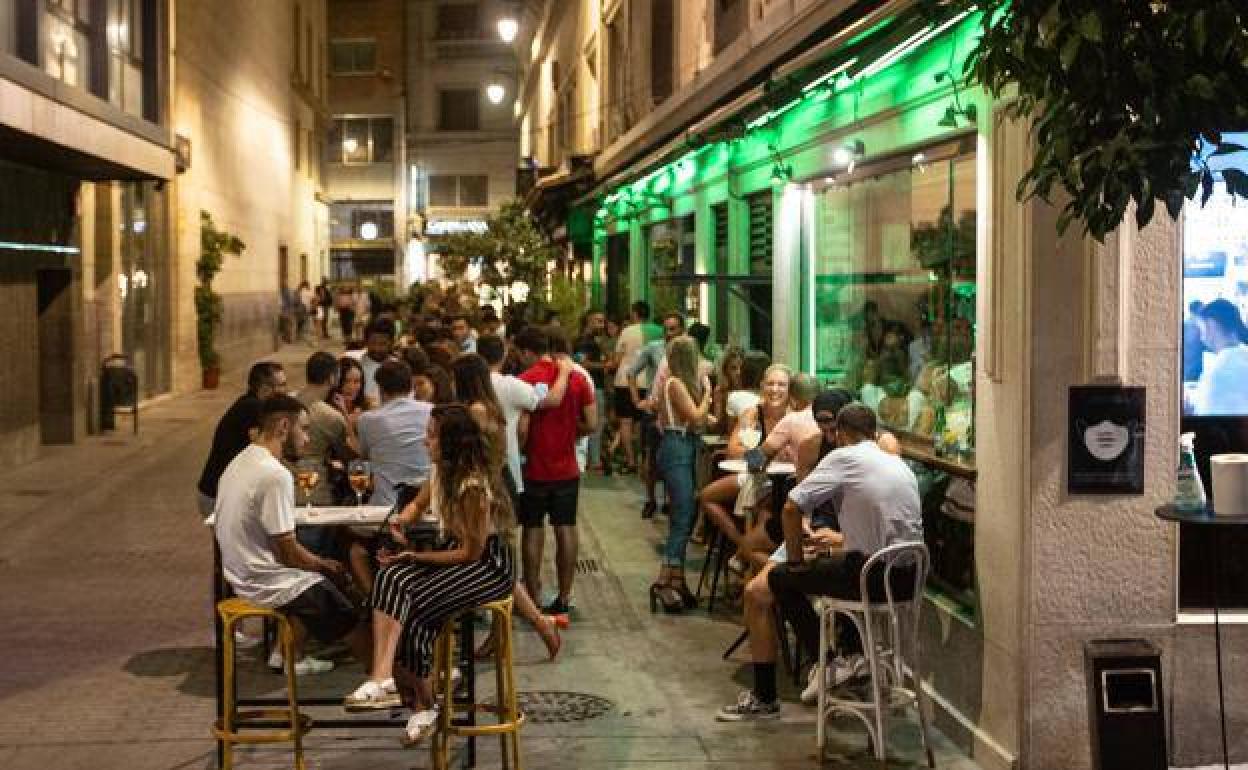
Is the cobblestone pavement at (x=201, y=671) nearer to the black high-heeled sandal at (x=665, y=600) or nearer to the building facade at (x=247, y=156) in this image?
the black high-heeled sandal at (x=665, y=600)

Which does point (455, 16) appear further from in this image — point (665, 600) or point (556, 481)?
point (556, 481)

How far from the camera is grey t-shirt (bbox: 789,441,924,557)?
877 centimetres

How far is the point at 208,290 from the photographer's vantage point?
3288cm

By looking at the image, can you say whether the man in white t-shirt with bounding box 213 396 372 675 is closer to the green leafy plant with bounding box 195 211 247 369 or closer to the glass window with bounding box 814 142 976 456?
the glass window with bounding box 814 142 976 456

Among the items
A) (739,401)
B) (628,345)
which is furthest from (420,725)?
(628,345)

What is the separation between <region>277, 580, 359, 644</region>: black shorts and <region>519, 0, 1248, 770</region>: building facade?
2982 mm

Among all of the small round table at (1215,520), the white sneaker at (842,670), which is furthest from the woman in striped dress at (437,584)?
the small round table at (1215,520)

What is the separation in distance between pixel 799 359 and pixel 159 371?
18.4 meters

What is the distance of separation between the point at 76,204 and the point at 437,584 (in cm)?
1698

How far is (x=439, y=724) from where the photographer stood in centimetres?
805

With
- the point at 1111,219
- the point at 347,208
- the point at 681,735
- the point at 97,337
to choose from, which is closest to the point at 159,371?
the point at 97,337

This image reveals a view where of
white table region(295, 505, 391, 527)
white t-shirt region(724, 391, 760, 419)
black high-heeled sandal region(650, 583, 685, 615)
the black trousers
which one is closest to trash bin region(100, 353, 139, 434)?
white t-shirt region(724, 391, 760, 419)

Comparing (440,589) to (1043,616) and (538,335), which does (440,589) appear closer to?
(1043,616)

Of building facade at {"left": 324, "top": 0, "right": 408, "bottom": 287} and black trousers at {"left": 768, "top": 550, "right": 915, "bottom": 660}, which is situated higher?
building facade at {"left": 324, "top": 0, "right": 408, "bottom": 287}
